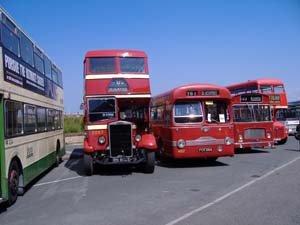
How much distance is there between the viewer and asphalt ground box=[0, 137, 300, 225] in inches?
253

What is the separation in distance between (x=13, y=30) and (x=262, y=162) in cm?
990

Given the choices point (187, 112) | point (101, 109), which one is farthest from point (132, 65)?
point (187, 112)

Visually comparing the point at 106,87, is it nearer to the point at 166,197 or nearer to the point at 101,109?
the point at 101,109

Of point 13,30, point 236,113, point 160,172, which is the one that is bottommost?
point 160,172

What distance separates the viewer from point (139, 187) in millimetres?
9570

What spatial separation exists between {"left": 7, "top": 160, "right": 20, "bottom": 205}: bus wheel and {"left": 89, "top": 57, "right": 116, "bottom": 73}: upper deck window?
4964mm

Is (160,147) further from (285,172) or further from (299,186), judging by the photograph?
(299,186)

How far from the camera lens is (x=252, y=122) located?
17344 millimetres

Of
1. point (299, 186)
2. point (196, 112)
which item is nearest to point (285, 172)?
point (299, 186)

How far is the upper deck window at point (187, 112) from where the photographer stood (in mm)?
13384

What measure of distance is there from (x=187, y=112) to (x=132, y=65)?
2.64 meters

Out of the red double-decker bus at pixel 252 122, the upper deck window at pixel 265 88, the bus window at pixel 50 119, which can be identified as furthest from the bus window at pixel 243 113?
the bus window at pixel 50 119

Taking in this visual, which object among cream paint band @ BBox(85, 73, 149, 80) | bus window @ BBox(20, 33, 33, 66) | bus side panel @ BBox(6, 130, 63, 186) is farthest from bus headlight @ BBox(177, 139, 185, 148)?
bus window @ BBox(20, 33, 33, 66)

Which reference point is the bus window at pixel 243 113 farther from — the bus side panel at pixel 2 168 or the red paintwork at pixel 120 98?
the bus side panel at pixel 2 168
